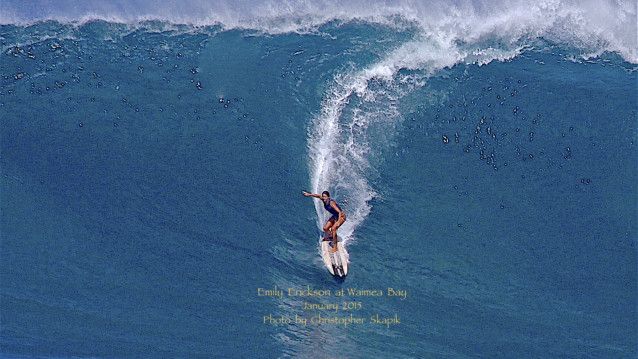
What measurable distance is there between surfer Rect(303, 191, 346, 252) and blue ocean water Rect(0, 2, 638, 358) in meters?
0.73

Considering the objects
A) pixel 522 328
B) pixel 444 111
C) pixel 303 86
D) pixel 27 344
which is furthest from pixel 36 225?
pixel 522 328

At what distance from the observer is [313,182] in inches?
806

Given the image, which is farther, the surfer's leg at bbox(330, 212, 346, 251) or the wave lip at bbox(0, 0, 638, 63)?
the wave lip at bbox(0, 0, 638, 63)

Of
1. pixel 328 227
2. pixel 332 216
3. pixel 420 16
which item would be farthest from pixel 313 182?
pixel 420 16

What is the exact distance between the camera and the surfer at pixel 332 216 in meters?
19.1

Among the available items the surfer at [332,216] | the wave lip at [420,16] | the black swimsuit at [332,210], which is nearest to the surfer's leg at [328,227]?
the surfer at [332,216]

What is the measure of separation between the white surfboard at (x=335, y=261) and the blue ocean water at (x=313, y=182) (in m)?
0.37

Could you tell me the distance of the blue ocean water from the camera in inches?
784

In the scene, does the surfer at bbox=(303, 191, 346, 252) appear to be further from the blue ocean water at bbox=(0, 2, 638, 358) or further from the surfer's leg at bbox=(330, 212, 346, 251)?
the blue ocean water at bbox=(0, 2, 638, 358)

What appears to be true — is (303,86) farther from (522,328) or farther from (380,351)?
(522,328)

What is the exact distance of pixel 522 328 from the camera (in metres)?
20.0

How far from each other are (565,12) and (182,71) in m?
11.5

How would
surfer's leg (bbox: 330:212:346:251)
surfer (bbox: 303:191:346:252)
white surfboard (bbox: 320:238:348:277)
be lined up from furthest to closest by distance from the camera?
white surfboard (bbox: 320:238:348:277), surfer's leg (bbox: 330:212:346:251), surfer (bbox: 303:191:346:252)

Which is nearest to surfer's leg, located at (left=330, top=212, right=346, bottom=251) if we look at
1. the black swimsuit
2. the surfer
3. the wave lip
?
the surfer
